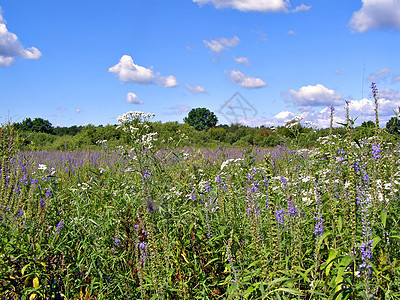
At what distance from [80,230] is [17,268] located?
2.22ft

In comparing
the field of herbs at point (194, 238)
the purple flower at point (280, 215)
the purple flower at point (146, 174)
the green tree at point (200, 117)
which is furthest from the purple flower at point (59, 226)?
the green tree at point (200, 117)

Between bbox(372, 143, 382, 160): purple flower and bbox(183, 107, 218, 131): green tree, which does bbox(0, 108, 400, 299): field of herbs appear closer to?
bbox(372, 143, 382, 160): purple flower

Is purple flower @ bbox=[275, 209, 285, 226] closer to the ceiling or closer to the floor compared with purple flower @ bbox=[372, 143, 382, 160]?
closer to the floor

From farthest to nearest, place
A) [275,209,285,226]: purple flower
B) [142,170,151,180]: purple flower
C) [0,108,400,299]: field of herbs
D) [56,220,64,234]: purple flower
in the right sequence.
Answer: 1. [142,170,151,180]: purple flower
2. [56,220,64,234]: purple flower
3. [275,209,285,226]: purple flower
4. [0,108,400,299]: field of herbs

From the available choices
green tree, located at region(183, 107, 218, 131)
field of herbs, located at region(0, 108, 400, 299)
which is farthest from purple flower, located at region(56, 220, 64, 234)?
green tree, located at region(183, 107, 218, 131)

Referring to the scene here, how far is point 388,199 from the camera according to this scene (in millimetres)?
2893

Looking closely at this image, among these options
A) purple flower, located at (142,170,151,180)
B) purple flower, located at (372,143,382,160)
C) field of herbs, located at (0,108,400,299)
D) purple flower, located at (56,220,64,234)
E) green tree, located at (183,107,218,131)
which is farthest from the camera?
green tree, located at (183,107,218,131)

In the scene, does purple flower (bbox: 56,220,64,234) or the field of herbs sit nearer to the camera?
the field of herbs

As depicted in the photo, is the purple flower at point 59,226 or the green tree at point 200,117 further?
the green tree at point 200,117

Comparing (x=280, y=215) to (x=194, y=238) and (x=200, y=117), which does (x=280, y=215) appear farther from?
(x=200, y=117)

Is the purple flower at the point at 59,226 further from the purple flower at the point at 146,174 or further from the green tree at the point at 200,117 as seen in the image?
the green tree at the point at 200,117

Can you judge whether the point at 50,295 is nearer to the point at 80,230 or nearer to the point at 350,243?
the point at 80,230

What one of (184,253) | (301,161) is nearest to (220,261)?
(184,253)

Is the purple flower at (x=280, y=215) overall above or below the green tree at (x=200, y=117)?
below
